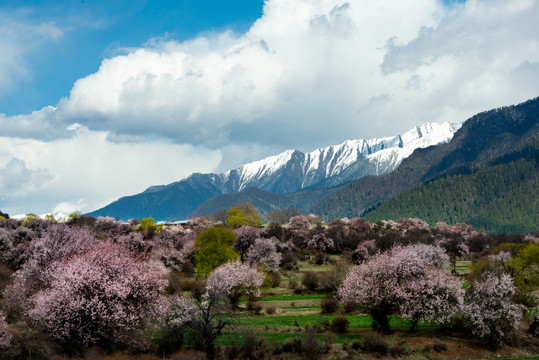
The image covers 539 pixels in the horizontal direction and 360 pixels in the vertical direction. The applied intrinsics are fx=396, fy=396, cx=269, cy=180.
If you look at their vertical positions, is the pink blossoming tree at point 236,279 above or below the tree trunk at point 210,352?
above

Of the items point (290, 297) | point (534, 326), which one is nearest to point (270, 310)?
point (290, 297)

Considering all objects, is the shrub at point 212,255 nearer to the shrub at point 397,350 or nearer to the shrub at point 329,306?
the shrub at point 329,306

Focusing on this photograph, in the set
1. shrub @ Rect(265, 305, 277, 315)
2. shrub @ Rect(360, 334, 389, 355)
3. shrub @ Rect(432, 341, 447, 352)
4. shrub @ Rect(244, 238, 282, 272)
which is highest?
shrub @ Rect(244, 238, 282, 272)

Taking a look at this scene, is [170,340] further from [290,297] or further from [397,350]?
[290,297]

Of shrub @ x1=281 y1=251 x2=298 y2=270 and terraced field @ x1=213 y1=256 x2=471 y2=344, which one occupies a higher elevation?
shrub @ x1=281 y1=251 x2=298 y2=270

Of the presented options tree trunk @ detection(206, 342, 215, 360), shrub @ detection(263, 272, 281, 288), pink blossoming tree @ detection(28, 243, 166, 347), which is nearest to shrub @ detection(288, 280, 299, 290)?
shrub @ detection(263, 272, 281, 288)

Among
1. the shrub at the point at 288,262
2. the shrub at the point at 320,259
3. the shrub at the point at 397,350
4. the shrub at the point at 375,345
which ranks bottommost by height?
the shrub at the point at 397,350

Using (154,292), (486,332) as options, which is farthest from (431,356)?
(154,292)

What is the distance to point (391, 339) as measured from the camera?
37281mm

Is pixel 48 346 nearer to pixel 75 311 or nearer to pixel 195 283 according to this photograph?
pixel 75 311

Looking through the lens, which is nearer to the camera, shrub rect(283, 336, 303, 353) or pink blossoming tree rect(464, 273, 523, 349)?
shrub rect(283, 336, 303, 353)

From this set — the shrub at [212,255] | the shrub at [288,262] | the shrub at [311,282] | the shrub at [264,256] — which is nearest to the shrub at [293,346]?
the shrub at [311,282]

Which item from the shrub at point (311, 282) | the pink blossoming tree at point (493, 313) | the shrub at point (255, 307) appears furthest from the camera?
the shrub at point (311, 282)

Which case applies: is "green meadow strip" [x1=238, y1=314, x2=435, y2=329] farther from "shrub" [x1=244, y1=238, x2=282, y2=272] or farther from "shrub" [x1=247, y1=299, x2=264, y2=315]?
"shrub" [x1=244, y1=238, x2=282, y2=272]
